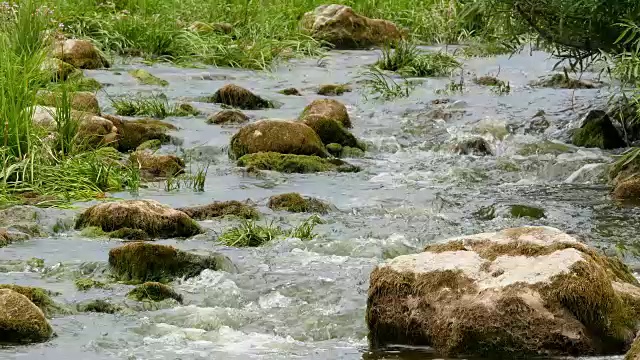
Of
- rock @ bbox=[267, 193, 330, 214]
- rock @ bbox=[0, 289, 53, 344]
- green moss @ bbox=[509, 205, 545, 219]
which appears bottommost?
green moss @ bbox=[509, 205, 545, 219]

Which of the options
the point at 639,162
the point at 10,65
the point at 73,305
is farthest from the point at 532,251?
the point at 10,65

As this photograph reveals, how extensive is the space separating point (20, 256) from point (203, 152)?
3.96 meters

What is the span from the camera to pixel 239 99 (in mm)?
12453

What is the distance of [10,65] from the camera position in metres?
8.04

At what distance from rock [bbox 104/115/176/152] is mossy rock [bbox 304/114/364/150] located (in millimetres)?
1422

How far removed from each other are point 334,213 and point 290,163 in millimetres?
1714

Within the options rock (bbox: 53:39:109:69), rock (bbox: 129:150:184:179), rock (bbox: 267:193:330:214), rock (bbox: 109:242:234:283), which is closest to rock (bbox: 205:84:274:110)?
rock (bbox: 53:39:109:69)

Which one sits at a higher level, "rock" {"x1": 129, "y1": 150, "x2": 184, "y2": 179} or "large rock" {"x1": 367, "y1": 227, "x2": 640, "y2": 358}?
"large rock" {"x1": 367, "y1": 227, "x2": 640, "y2": 358}

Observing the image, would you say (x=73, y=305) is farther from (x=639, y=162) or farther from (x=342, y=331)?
(x=639, y=162)

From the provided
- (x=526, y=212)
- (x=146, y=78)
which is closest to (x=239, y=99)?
(x=146, y=78)

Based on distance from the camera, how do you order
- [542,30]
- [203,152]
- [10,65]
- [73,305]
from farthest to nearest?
[203,152], [542,30], [10,65], [73,305]

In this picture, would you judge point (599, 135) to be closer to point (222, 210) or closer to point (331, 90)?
point (331, 90)

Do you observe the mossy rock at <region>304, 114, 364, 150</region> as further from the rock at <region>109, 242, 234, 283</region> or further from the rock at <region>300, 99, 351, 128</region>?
the rock at <region>109, 242, 234, 283</region>

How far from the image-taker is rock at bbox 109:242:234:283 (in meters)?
5.87
